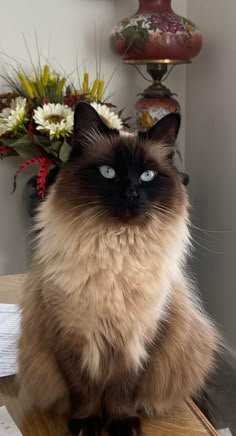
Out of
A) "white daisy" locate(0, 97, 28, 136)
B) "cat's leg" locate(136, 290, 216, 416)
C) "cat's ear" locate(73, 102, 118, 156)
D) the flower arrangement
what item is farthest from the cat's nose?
"white daisy" locate(0, 97, 28, 136)

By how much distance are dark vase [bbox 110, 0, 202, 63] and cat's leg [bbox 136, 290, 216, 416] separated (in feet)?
4.03

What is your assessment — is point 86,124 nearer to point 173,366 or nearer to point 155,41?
point 173,366

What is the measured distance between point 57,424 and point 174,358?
0.26 meters

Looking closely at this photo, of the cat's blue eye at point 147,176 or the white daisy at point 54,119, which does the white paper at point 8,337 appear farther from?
the white daisy at point 54,119

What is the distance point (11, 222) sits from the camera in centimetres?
231

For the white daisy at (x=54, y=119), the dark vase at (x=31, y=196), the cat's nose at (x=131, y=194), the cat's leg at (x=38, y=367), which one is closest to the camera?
the cat's nose at (x=131, y=194)

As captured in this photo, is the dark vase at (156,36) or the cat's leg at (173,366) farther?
the dark vase at (156,36)

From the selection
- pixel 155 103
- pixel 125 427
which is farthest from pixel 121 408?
pixel 155 103

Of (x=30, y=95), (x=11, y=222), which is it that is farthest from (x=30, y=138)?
(x=11, y=222)

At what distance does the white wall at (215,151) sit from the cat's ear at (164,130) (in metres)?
1.20

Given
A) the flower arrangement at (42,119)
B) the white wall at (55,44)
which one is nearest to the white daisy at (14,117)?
the flower arrangement at (42,119)

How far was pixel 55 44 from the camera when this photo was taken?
2.19 m

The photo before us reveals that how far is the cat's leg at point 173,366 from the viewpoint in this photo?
1009mm

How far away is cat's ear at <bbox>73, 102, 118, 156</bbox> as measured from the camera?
36.3 inches
